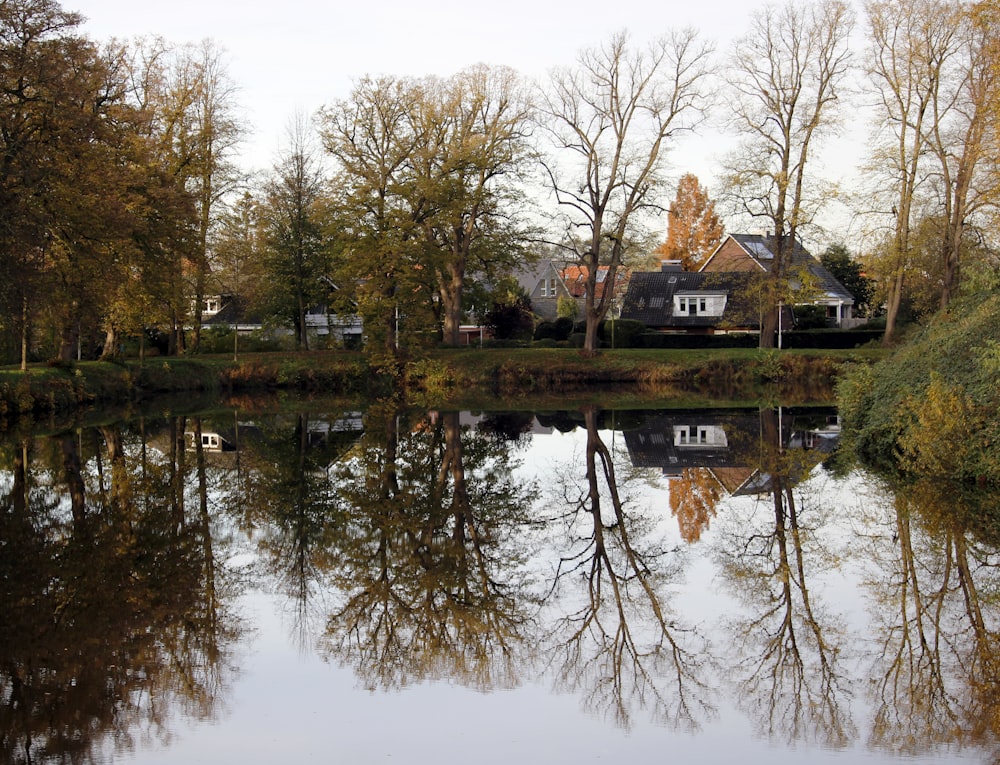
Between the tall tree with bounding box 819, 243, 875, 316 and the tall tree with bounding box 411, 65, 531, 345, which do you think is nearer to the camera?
the tall tree with bounding box 411, 65, 531, 345

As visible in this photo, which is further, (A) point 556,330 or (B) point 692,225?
(B) point 692,225

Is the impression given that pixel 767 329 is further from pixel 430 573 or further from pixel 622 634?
pixel 622 634

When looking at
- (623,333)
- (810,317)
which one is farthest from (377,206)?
(810,317)

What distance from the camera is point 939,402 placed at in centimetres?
1335

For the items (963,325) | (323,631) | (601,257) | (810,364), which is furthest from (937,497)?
(601,257)

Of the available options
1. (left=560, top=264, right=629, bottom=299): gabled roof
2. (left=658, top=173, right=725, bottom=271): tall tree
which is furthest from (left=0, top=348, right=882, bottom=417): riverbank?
(left=658, top=173, right=725, bottom=271): tall tree

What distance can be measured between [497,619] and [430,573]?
5.05 ft

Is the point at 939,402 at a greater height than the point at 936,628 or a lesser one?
greater

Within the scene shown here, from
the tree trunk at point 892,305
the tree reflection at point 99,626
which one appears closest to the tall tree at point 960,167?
the tree trunk at point 892,305

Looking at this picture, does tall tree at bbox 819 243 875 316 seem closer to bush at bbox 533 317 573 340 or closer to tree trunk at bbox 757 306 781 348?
bush at bbox 533 317 573 340

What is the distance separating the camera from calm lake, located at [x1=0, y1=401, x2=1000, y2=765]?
5676mm

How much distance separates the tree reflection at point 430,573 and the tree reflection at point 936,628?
97.3 inches

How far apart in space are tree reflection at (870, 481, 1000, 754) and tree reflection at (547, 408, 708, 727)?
4.07 ft

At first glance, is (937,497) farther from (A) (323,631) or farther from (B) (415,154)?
(B) (415,154)
